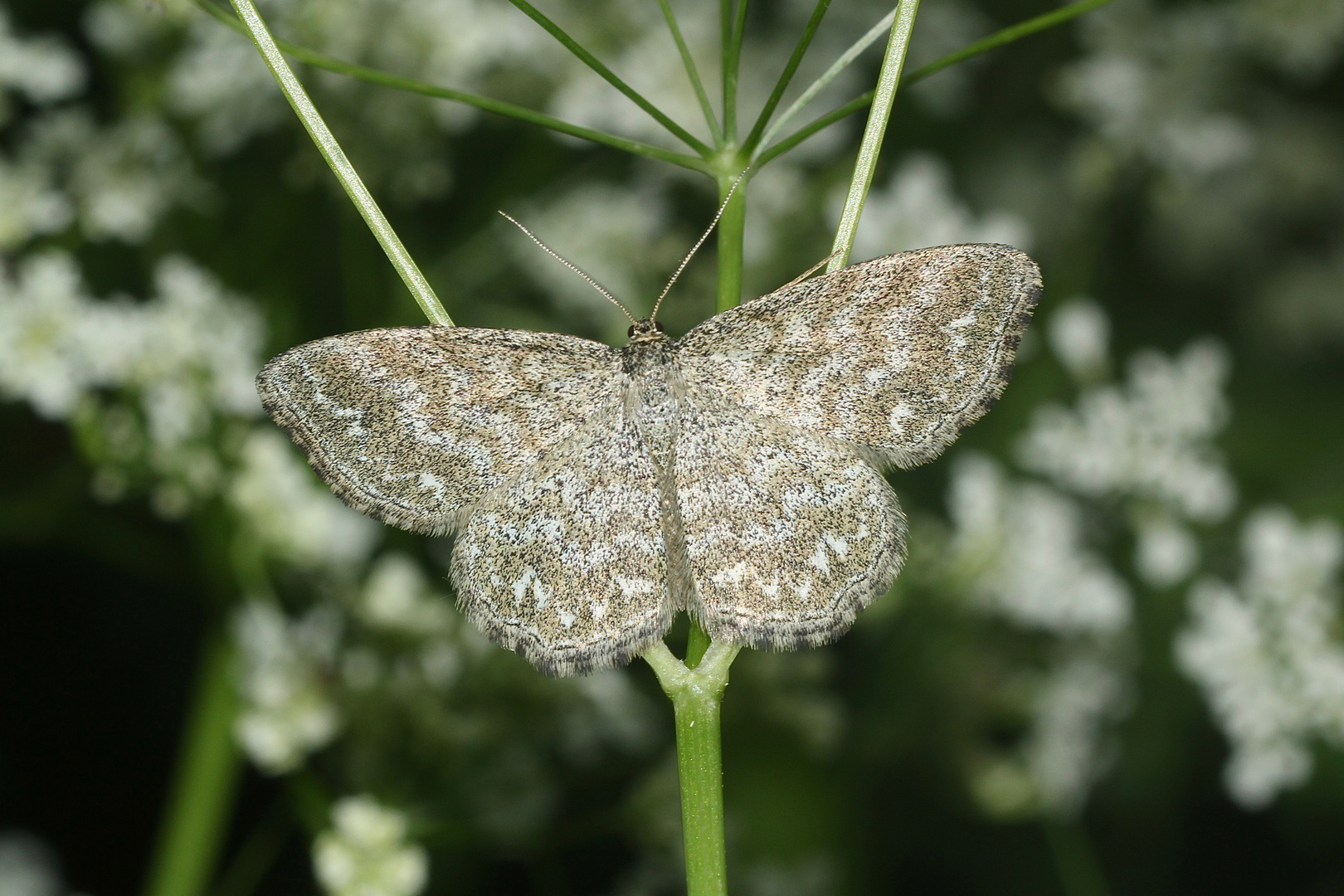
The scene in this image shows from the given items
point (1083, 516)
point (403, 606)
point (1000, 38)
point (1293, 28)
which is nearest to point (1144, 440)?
point (1083, 516)

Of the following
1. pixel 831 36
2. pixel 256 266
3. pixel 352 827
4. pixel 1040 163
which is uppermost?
pixel 1040 163

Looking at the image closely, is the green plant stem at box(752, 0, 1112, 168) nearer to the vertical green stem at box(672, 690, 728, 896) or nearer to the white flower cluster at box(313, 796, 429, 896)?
the vertical green stem at box(672, 690, 728, 896)

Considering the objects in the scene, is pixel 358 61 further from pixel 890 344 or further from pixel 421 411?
pixel 890 344

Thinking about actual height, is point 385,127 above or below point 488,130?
below

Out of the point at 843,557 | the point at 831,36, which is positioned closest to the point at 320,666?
the point at 843,557

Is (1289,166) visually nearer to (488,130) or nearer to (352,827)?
(488,130)

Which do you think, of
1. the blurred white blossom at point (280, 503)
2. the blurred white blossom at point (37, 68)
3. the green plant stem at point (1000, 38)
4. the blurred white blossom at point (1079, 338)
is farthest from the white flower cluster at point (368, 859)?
the blurred white blossom at point (1079, 338)
